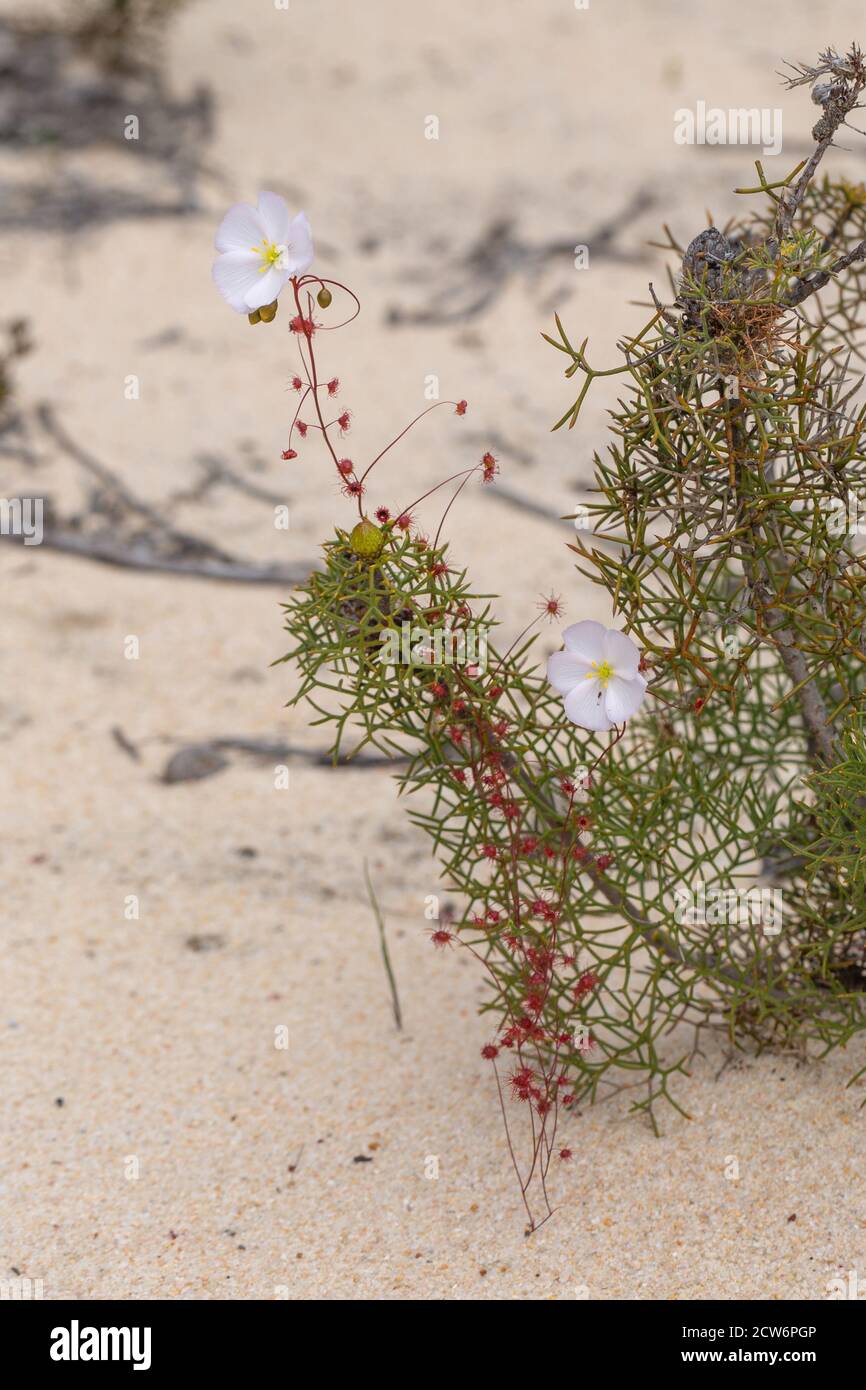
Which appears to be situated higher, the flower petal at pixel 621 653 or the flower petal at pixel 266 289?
the flower petal at pixel 266 289

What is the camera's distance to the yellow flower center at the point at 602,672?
1.56 m

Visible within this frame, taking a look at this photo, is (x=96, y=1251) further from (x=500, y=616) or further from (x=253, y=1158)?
(x=500, y=616)

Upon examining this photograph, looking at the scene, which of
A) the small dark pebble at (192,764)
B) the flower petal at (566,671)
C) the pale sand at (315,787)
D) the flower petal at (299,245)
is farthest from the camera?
the small dark pebble at (192,764)

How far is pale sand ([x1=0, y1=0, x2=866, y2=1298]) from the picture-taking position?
1.80m

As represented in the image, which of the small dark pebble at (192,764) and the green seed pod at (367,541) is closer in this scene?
the green seed pod at (367,541)

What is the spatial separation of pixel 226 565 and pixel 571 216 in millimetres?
2297

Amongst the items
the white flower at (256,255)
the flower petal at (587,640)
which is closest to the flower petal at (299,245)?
the white flower at (256,255)

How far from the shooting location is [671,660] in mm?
1599

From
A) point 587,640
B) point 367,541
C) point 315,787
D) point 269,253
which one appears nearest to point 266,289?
point 269,253

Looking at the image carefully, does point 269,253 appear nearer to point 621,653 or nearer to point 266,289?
point 266,289

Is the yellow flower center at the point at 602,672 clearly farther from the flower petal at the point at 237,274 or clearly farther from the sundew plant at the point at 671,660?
the flower petal at the point at 237,274

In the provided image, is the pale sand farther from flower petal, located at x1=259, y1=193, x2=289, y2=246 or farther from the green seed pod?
flower petal, located at x1=259, y1=193, x2=289, y2=246

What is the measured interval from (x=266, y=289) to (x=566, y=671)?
0.52 m

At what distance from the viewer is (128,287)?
4984 millimetres
